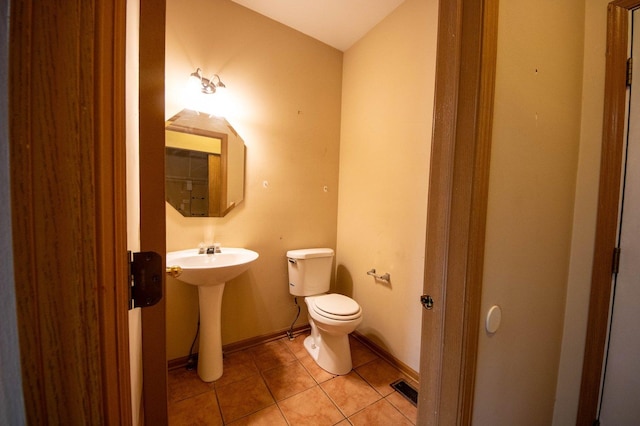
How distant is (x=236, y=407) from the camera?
4.42 feet

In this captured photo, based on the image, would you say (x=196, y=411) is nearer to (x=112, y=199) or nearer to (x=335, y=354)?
(x=335, y=354)

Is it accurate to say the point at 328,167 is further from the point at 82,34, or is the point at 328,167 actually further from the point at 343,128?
the point at 82,34

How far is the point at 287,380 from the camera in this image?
155 centimetres

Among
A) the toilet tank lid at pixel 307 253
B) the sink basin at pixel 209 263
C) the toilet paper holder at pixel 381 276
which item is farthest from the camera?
the toilet tank lid at pixel 307 253

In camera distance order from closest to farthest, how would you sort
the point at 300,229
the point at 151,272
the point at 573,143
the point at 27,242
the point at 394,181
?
the point at 27,242
the point at 151,272
the point at 573,143
the point at 394,181
the point at 300,229

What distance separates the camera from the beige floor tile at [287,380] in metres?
1.46

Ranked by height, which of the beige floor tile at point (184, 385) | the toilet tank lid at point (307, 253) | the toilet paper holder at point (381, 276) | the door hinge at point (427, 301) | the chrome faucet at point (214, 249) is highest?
the door hinge at point (427, 301)

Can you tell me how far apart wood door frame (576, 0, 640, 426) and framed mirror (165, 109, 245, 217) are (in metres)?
2.04

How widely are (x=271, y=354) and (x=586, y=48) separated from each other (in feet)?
8.54

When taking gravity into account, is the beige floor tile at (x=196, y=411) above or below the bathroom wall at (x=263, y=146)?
below

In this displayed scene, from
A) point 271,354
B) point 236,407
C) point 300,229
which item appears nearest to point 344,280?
point 300,229

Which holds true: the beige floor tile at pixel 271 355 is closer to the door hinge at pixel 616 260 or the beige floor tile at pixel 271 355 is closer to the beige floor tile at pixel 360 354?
the beige floor tile at pixel 360 354

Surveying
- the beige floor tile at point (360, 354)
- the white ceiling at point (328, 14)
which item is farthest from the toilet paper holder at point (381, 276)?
the white ceiling at point (328, 14)

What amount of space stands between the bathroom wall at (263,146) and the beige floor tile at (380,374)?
28.7 inches
